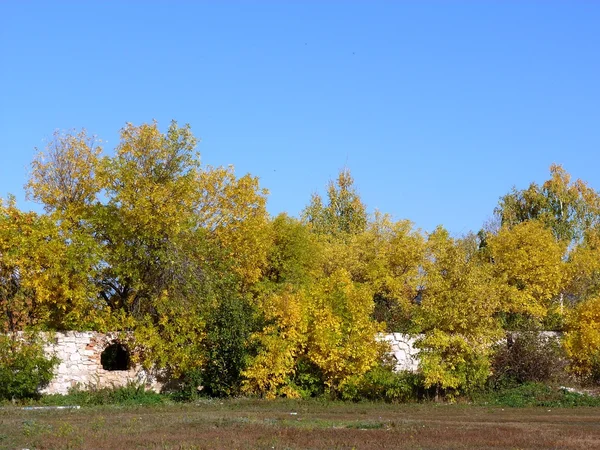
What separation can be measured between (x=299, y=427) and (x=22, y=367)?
12874mm

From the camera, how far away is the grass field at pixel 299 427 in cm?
1759

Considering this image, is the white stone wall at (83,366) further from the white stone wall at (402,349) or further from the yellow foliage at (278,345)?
the white stone wall at (402,349)

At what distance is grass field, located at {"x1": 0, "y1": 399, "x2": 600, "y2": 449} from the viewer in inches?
693

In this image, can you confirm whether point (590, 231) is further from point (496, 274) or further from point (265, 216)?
point (265, 216)

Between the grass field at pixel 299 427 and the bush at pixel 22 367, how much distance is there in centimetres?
244

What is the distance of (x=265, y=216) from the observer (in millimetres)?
41125

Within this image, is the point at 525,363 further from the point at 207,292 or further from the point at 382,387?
the point at 207,292

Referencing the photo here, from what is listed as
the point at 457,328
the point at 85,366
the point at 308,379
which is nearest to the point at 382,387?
the point at 308,379

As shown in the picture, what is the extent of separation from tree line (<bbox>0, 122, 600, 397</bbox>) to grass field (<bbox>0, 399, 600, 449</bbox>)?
9.44ft

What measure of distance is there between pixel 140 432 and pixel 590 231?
5367 centimetres

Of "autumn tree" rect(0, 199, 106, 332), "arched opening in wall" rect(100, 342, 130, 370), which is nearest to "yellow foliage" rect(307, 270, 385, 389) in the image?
"autumn tree" rect(0, 199, 106, 332)

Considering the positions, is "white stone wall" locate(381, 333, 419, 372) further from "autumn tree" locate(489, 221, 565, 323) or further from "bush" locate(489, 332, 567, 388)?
"autumn tree" locate(489, 221, 565, 323)

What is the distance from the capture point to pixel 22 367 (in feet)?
94.6

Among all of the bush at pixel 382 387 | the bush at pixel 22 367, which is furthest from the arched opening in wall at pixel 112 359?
the bush at pixel 382 387
